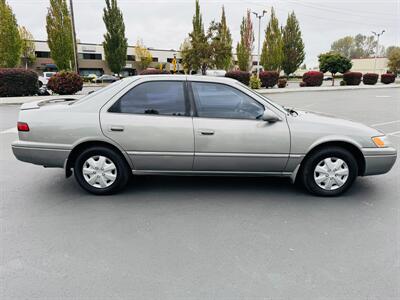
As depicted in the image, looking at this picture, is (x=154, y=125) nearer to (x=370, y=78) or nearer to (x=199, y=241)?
(x=199, y=241)

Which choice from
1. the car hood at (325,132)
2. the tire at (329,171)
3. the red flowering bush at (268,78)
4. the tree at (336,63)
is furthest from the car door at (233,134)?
the tree at (336,63)

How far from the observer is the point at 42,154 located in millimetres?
3957

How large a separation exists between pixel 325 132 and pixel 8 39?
84.3 feet

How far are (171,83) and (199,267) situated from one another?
2.37 metres

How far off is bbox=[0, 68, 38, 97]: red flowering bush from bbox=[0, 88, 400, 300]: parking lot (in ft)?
52.5

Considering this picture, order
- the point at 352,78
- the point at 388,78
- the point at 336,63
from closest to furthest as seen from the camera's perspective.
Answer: the point at 352,78 → the point at 336,63 → the point at 388,78

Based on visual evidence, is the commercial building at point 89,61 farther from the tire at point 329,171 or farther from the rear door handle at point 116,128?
the tire at point 329,171

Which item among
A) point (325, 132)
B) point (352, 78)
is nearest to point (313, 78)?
point (352, 78)

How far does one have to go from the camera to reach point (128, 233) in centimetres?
314

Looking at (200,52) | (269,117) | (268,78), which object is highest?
(200,52)

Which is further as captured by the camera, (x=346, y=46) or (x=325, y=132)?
(x=346, y=46)

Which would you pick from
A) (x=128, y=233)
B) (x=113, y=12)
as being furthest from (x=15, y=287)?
(x=113, y=12)

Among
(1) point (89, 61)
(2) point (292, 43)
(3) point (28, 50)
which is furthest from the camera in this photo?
(1) point (89, 61)

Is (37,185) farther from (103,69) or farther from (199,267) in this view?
(103,69)
